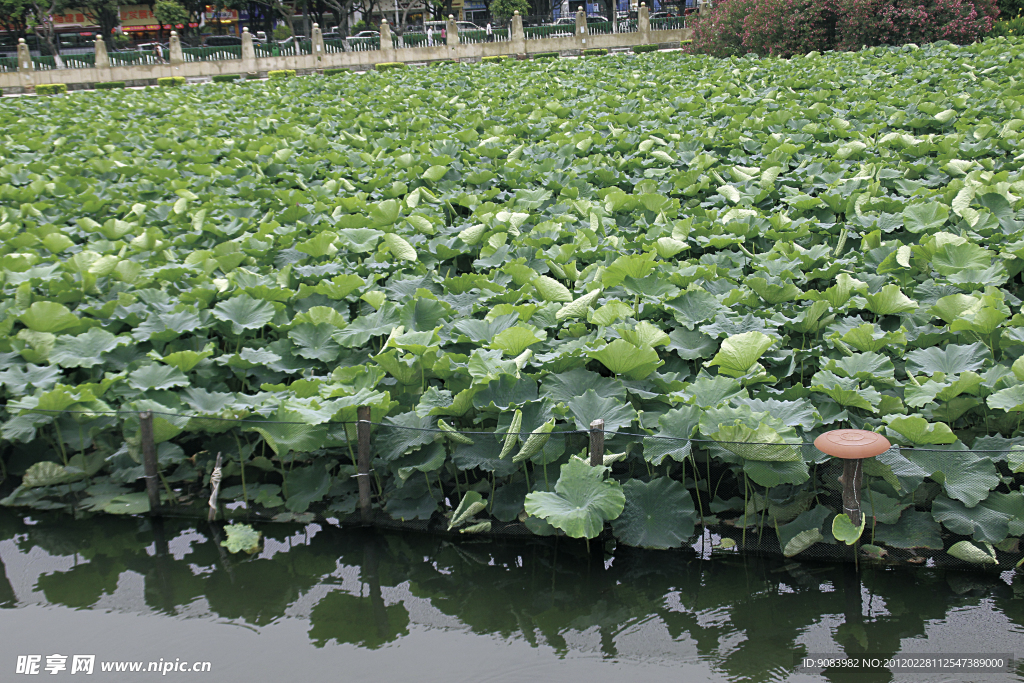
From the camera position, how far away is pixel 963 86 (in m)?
10.0

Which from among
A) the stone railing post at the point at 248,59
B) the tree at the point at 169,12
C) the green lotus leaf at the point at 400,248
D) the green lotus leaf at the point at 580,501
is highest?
the tree at the point at 169,12

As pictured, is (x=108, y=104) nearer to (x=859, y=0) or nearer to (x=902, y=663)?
(x=859, y=0)

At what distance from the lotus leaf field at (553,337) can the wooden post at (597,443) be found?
0.11m

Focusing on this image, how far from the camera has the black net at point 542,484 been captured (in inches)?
108

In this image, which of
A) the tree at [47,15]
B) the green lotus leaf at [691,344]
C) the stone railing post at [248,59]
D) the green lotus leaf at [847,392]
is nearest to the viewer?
the green lotus leaf at [847,392]

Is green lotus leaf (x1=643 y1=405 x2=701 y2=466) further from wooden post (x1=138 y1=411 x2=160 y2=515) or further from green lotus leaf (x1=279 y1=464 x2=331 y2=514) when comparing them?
wooden post (x1=138 y1=411 x2=160 y2=515)

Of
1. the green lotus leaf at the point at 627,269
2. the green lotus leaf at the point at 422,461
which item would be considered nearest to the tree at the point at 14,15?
the green lotus leaf at the point at 627,269

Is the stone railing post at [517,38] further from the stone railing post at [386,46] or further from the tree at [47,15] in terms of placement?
the tree at [47,15]

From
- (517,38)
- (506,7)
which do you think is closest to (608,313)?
(517,38)

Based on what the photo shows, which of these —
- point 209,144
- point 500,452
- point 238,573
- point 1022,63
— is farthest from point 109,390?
point 1022,63

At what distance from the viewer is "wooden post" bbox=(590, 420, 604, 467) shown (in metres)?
2.87

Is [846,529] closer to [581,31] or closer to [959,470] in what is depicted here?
[959,470]

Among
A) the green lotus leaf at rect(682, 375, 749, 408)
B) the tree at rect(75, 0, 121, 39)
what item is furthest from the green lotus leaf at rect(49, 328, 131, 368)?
the tree at rect(75, 0, 121, 39)

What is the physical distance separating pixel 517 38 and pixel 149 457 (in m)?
27.6
